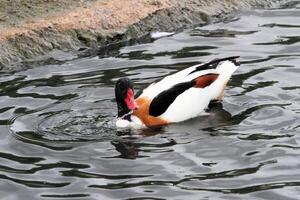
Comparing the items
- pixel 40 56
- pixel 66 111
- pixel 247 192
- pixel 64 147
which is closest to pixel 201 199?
pixel 247 192

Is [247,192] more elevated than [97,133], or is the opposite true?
[97,133]

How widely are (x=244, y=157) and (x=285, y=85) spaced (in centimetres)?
213

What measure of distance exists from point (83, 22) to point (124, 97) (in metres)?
3.15

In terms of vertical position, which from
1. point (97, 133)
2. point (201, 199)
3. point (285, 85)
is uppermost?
point (285, 85)

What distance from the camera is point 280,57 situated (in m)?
11.7

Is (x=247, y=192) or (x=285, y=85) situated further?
(x=285, y=85)

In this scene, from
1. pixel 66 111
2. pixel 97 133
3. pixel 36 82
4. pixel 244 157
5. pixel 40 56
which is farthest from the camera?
pixel 40 56

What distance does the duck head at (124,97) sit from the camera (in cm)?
988

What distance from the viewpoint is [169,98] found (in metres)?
9.90

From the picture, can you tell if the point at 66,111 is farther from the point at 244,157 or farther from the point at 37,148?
the point at 244,157

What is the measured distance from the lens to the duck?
9883mm

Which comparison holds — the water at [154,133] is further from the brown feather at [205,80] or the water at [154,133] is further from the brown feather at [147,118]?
the brown feather at [205,80]

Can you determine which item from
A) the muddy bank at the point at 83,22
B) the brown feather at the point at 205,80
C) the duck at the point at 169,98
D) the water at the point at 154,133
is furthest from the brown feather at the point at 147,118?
the muddy bank at the point at 83,22

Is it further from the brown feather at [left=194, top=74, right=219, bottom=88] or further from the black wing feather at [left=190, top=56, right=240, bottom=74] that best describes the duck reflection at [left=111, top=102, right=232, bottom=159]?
the black wing feather at [left=190, top=56, right=240, bottom=74]
